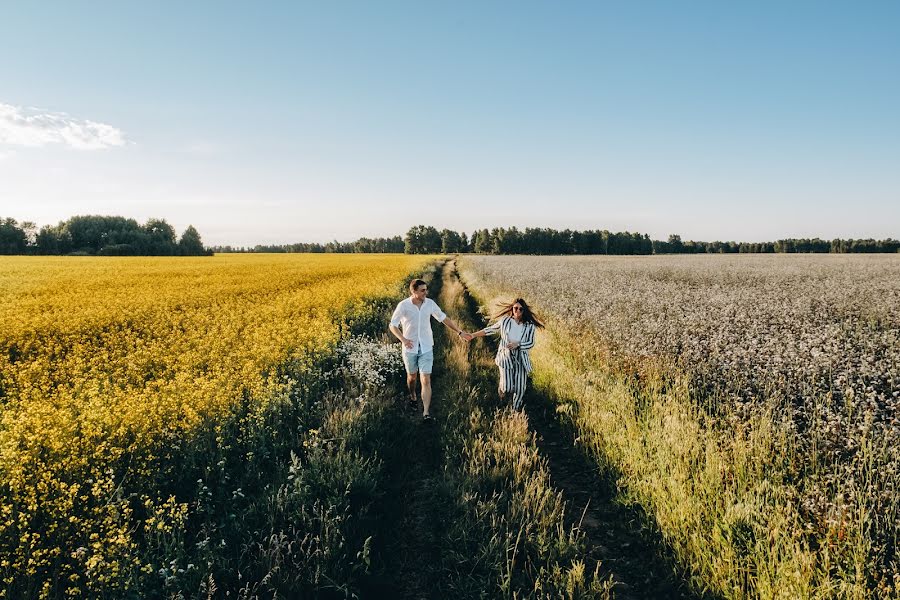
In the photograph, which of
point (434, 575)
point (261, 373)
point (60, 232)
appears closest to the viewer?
point (434, 575)

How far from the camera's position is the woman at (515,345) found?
21.7 feet

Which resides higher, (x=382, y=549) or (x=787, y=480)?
→ (x=787, y=480)

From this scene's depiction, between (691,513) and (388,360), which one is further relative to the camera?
(388,360)

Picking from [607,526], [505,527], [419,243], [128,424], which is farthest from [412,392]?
[419,243]

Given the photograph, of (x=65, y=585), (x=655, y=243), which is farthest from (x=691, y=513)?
(x=655, y=243)

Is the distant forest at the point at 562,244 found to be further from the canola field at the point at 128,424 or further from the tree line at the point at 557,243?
the canola field at the point at 128,424

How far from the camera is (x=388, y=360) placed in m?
8.50

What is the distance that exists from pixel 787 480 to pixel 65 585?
588 centimetres

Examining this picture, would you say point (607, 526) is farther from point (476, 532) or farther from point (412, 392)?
point (412, 392)

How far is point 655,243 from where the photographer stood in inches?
4894

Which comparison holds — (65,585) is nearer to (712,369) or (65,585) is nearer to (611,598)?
(611,598)

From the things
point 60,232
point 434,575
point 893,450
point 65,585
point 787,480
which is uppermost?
point 60,232

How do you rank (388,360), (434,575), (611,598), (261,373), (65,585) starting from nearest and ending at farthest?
1. (65,585)
2. (611,598)
3. (434,575)
4. (261,373)
5. (388,360)

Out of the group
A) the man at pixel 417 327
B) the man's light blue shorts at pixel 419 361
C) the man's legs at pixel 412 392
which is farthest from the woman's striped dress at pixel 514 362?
the man's legs at pixel 412 392
